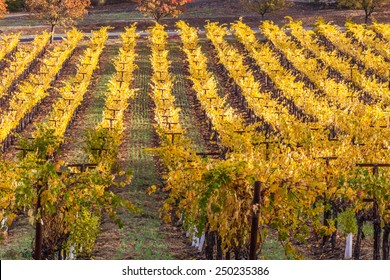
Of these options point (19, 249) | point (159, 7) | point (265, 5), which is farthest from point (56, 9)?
point (19, 249)

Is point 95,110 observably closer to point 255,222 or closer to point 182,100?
point 182,100

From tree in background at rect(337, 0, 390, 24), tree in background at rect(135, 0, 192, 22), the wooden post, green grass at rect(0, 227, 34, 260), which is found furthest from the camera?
tree in background at rect(337, 0, 390, 24)

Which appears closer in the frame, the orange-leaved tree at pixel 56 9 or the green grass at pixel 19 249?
the green grass at pixel 19 249

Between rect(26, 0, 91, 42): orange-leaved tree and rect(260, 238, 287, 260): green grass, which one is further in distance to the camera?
rect(26, 0, 91, 42): orange-leaved tree

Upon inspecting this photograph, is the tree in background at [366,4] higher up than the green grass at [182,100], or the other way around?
the tree in background at [366,4]

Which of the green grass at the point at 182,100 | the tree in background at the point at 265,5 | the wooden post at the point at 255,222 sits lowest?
the green grass at the point at 182,100

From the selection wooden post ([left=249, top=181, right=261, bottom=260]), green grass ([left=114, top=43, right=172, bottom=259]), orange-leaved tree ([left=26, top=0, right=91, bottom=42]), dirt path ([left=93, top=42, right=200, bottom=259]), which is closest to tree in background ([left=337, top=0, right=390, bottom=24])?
orange-leaved tree ([left=26, top=0, right=91, bottom=42])

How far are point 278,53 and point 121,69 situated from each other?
39.4ft

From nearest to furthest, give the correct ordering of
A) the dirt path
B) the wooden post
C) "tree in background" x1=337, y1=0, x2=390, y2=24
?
the wooden post
the dirt path
"tree in background" x1=337, y1=0, x2=390, y2=24

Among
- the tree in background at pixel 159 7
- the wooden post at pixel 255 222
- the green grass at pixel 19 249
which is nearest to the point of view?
the wooden post at pixel 255 222

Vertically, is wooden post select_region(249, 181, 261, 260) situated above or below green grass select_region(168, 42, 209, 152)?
above

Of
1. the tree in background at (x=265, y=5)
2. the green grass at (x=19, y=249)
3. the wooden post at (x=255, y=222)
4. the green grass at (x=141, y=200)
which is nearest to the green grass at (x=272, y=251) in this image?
the green grass at (x=141, y=200)

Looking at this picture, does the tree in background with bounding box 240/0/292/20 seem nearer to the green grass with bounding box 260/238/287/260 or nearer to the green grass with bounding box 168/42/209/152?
the green grass with bounding box 168/42/209/152

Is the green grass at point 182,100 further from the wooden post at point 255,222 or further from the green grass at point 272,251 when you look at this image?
the wooden post at point 255,222
